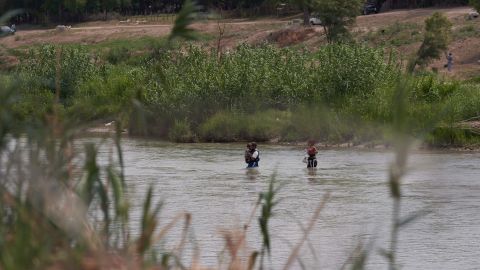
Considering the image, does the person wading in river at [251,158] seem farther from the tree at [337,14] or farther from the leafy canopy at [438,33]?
the tree at [337,14]

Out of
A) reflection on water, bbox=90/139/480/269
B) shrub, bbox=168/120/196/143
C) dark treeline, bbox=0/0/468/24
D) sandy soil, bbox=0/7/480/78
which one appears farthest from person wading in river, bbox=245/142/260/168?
dark treeline, bbox=0/0/468/24

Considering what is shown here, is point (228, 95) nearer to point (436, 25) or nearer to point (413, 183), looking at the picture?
point (413, 183)

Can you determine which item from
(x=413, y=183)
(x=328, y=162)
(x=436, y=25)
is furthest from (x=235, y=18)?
(x=413, y=183)

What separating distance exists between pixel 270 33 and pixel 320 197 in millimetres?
43920

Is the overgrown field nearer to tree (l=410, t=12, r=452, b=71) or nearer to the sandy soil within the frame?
tree (l=410, t=12, r=452, b=71)

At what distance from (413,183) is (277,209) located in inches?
188

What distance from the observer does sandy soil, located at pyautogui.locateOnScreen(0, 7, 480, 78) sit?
53.3m

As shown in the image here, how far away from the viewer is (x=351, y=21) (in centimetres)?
5838

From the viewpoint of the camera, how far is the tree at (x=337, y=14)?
56812 millimetres

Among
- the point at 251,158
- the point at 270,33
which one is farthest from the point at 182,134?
the point at 270,33

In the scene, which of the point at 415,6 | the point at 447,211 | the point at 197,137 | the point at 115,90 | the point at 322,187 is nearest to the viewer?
the point at 447,211

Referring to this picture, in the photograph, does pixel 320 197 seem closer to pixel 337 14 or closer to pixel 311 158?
pixel 311 158

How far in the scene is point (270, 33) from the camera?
64.4 metres

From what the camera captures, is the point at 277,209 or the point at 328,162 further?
the point at 328,162
